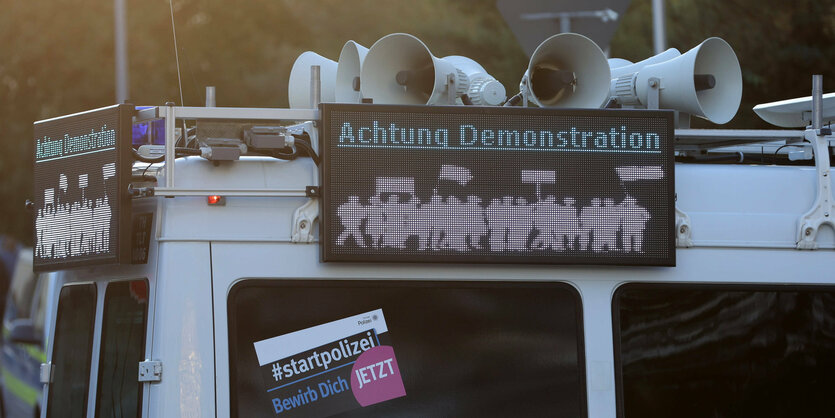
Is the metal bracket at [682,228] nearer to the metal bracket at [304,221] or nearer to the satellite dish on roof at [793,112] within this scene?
the metal bracket at [304,221]

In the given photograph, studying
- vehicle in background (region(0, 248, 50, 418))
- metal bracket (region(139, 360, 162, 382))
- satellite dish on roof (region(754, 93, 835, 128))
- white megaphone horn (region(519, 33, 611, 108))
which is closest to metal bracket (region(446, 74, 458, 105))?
white megaphone horn (region(519, 33, 611, 108))

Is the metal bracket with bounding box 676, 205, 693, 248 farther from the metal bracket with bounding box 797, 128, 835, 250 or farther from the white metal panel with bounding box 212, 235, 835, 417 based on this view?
the metal bracket with bounding box 797, 128, 835, 250

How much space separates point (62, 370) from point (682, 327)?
7.45 feet

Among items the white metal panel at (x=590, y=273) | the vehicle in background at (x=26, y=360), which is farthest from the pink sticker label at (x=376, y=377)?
the vehicle in background at (x=26, y=360)

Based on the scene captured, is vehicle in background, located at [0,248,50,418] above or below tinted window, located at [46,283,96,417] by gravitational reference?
below

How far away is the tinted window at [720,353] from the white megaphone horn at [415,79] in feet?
2.86

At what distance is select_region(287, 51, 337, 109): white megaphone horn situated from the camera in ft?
17.6

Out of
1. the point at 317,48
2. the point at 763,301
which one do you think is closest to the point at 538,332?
the point at 763,301

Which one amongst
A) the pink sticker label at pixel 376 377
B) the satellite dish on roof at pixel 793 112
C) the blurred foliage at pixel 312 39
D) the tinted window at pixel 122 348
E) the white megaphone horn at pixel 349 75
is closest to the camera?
the pink sticker label at pixel 376 377

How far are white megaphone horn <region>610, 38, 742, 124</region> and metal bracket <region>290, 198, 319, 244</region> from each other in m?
1.34

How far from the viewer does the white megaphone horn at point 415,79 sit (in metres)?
4.79

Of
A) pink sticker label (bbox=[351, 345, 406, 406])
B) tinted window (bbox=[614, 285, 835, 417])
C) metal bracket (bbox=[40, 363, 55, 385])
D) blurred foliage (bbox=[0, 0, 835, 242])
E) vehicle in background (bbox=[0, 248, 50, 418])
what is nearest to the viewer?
pink sticker label (bbox=[351, 345, 406, 406])

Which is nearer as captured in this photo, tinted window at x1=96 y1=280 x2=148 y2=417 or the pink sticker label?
the pink sticker label

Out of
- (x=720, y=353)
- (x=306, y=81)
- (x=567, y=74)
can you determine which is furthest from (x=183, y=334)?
(x=720, y=353)
